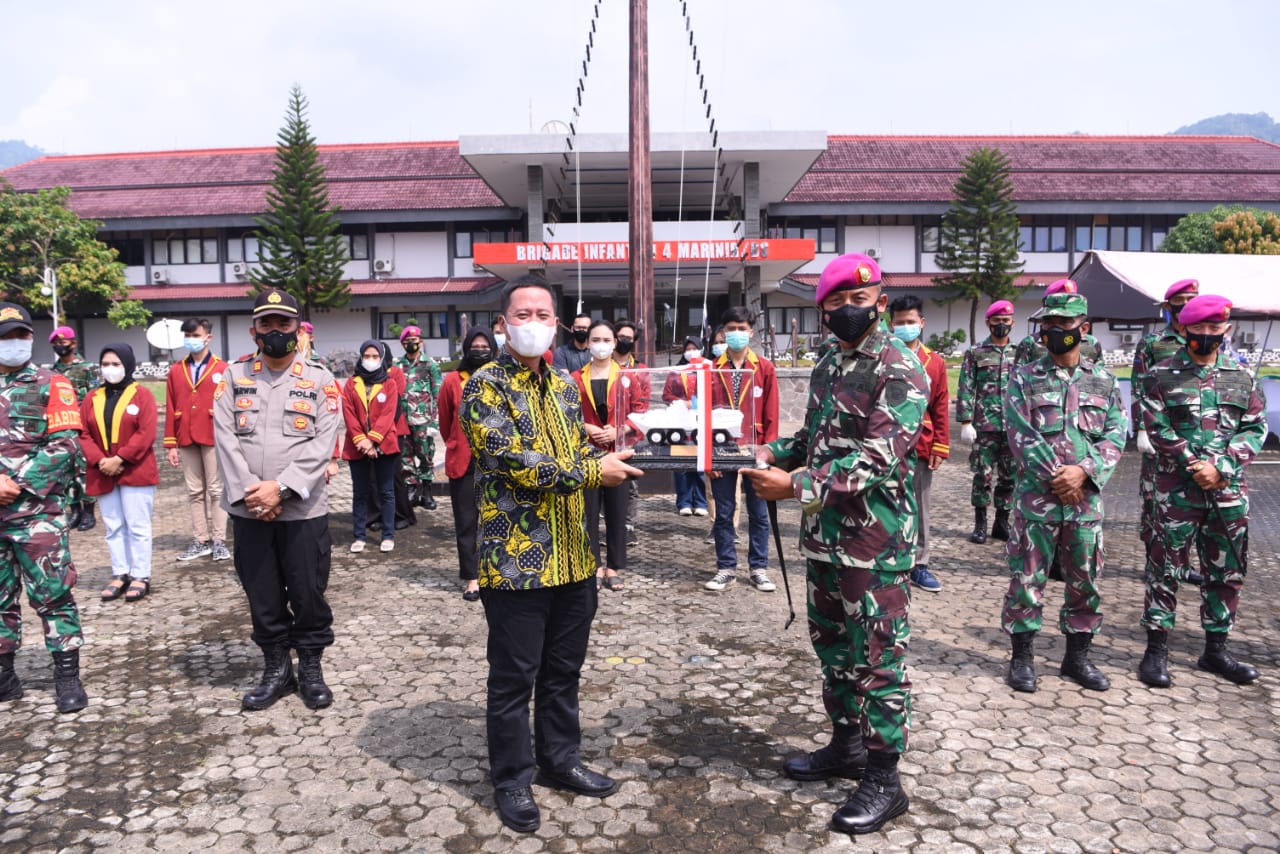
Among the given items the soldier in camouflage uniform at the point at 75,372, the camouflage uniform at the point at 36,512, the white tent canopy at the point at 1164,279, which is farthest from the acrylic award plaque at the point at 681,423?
the white tent canopy at the point at 1164,279

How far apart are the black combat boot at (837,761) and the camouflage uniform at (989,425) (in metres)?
4.65

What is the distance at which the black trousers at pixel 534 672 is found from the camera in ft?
10.4

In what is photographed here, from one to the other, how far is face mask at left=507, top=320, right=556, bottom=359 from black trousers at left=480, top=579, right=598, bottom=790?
0.88 m

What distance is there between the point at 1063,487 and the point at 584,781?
266 cm

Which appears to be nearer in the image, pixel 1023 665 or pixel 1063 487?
pixel 1063 487

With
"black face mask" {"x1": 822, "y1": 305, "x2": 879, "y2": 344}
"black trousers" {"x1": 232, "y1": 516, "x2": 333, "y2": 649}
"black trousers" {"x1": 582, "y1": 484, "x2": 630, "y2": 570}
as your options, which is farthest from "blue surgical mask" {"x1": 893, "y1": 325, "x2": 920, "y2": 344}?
"black trousers" {"x1": 232, "y1": 516, "x2": 333, "y2": 649}

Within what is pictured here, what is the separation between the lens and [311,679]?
434 cm

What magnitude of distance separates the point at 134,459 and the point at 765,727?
186 inches

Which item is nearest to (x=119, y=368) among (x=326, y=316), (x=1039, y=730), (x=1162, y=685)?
(x=1039, y=730)

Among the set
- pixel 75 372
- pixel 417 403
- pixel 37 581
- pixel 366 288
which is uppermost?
pixel 366 288

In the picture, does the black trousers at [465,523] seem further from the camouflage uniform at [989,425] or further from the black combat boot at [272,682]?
the camouflage uniform at [989,425]

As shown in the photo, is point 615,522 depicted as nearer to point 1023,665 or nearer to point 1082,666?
point 1023,665

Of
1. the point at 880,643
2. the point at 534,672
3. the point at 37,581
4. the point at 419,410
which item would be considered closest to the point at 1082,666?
the point at 880,643

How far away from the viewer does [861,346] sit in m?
3.23
